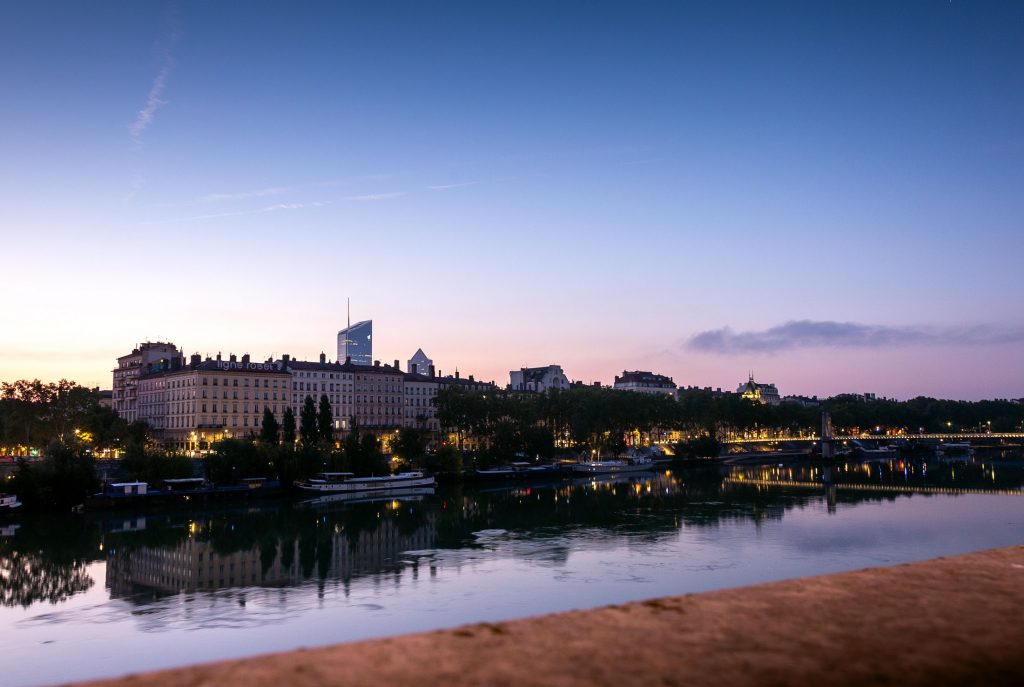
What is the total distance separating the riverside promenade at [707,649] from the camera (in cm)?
545

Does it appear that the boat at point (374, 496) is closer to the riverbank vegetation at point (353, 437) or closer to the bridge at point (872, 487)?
the riverbank vegetation at point (353, 437)

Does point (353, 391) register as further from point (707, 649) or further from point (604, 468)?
point (707, 649)

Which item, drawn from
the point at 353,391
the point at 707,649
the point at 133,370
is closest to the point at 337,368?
the point at 353,391

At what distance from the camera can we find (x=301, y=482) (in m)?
71.6

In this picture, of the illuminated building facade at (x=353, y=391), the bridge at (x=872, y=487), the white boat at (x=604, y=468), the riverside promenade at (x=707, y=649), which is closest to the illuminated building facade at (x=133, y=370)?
the illuminated building facade at (x=353, y=391)

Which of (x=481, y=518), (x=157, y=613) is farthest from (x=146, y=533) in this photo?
(x=157, y=613)

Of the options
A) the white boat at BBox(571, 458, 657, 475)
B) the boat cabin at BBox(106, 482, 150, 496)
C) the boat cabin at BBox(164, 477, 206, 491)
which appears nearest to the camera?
the boat cabin at BBox(106, 482, 150, 496)

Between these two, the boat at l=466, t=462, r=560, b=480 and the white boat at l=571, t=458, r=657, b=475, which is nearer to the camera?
the boat at l=466, t=462, r=560, b=480

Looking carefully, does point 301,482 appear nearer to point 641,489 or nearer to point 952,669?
point 641,489

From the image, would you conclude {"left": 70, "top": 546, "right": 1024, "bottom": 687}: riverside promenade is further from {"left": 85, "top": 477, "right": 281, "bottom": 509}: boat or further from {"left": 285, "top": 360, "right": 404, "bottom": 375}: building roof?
{"left": 285, "top": 360, "right": 404, "bottom": 375}: building roof

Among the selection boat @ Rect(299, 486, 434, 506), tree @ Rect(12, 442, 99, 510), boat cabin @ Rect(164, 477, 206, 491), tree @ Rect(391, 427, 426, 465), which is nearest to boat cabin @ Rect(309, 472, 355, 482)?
boat @ Rect(299, 486, 434, 506)

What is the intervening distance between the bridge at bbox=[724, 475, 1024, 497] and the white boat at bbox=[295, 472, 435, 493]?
1222 inches

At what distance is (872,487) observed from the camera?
242 feet

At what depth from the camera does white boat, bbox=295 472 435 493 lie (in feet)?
232
